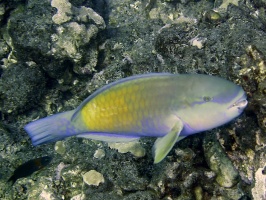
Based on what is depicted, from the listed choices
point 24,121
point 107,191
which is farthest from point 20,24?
point 107,191

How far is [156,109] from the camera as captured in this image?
2.38m

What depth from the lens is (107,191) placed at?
4.16 m

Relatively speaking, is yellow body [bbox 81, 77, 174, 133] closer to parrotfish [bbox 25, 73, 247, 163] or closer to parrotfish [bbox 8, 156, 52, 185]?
parrotfish [bbox 25, 73, 247, 163]

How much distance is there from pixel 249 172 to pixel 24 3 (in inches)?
220

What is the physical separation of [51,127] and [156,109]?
3.03 feet

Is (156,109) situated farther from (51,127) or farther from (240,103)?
(51,127)

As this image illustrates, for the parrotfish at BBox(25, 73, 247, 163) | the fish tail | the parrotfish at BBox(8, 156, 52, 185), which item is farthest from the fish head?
the parrotfish at BBox(8, 156, 52, 185)

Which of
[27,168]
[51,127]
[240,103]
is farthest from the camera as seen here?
[27,168]

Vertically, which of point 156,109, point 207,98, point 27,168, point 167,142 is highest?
point 207,98

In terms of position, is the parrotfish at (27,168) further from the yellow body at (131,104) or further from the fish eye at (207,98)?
the fish eye at (207,98)

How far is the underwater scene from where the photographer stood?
7.82ft

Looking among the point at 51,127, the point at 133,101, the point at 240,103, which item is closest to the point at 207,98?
the point at 240,103

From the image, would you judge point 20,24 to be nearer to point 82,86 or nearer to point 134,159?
point 82,86

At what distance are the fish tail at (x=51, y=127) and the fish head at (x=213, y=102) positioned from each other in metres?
1.00
